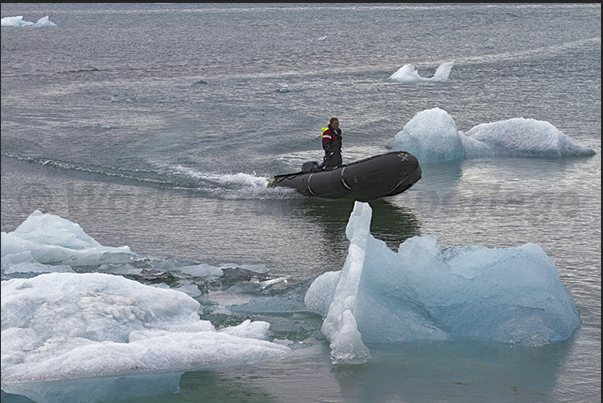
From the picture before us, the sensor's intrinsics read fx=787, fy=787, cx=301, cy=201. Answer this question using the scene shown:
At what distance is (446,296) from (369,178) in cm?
651

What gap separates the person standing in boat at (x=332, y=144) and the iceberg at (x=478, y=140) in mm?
3470

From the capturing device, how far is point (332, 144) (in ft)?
54.6

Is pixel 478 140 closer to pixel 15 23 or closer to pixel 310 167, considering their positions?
pixel 310 167

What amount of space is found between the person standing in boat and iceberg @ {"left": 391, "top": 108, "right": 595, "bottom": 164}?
137 inches

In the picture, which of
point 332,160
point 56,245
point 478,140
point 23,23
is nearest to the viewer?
point 56,245

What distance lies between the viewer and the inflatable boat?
51.3ft

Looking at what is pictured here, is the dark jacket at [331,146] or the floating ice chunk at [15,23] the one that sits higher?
the dark jacket at [331,146]

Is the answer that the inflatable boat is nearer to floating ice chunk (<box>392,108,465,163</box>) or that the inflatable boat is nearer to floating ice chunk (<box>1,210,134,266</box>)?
floating ice chunk (<box>392,108,465,163</box>)

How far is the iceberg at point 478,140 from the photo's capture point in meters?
19.8

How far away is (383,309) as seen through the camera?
30.8 feet

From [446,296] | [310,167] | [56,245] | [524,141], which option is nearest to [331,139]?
[310,167]

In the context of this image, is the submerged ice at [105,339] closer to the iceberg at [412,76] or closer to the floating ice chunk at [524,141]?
the floating ice chunk at [524,141]

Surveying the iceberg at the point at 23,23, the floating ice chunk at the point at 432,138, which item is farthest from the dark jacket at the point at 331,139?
the iceberg at the point at 23,23

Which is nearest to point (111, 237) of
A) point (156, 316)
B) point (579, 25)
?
point (156, 316)
